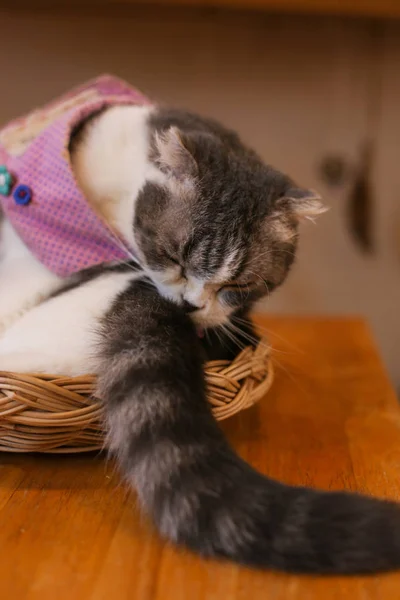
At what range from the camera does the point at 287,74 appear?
197cm

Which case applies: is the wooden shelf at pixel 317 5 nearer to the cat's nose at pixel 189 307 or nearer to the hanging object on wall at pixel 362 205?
the hanging object on wall at pixel 362 205

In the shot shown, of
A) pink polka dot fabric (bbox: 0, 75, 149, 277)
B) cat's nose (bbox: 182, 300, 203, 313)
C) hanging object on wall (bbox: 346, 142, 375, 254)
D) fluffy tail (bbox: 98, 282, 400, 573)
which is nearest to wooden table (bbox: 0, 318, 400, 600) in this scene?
fluffy tail (bbox: 98, 282, 400, 573)

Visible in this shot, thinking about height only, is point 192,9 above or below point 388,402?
above

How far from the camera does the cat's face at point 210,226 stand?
1.00 meters

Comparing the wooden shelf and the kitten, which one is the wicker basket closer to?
the kitten

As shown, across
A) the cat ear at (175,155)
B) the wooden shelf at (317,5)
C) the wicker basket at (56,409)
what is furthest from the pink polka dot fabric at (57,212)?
the wooden shelf at (317,5)

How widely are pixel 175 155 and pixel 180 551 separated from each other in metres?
0.61

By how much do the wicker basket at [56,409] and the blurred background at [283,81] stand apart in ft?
4.24

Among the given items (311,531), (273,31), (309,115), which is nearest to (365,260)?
(309,115)

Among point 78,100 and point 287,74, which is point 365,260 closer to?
point 287,74

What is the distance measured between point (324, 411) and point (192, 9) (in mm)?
1338

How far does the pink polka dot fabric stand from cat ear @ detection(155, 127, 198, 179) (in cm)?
15

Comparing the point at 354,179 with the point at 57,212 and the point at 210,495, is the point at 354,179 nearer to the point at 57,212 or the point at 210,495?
the point at 57,212

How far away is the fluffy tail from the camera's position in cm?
64
